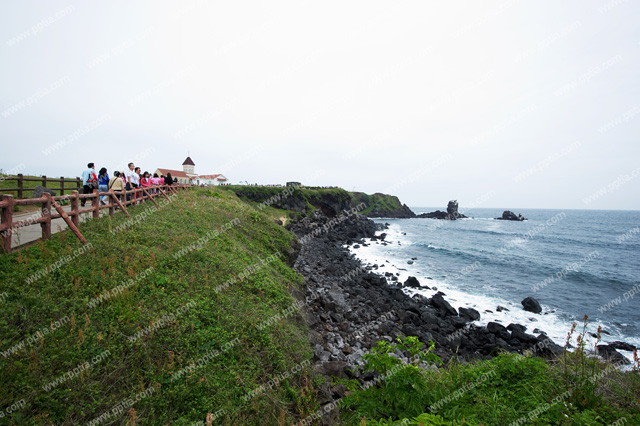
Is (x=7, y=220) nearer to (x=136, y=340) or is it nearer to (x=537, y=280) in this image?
(x=136, y=340)

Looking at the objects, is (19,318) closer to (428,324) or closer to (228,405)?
(228,405)

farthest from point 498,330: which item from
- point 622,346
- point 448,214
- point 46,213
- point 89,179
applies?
point 448,214

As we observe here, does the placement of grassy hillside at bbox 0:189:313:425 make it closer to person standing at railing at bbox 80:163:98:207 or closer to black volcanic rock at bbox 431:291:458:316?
person standing at railing at bbox 80:163:98:207

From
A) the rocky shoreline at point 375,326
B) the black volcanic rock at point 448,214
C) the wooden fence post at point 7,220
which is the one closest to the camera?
the wooden fence post at point 7,220

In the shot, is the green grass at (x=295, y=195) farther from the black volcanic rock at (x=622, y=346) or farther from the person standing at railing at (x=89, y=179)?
the black volcanic rock at (x=622, y=346)

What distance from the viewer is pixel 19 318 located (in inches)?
204

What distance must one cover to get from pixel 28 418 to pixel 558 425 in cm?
795

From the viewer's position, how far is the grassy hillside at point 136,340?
441 cm

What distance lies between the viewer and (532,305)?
20.1 m

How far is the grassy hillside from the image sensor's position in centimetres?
441

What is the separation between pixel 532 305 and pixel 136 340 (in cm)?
2524

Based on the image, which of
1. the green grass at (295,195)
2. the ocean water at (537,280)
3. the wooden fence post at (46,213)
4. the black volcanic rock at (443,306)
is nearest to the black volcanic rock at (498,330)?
the ocean water at (537,280)

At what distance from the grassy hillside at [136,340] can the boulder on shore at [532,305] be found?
20.0 meters

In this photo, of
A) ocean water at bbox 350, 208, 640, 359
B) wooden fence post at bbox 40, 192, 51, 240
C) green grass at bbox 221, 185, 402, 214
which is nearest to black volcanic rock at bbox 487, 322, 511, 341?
ocean water at bbox 350, 208, 640, 359
